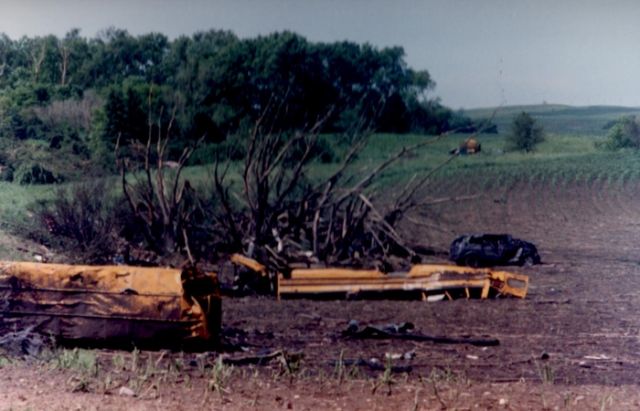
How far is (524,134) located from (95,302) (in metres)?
28.9

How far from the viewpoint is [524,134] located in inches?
1330

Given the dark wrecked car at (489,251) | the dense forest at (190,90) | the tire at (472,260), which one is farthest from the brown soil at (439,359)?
the dense forest at (190,90)

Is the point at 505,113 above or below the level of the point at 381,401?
above

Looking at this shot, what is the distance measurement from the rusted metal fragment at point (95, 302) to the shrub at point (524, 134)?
26687 millimetres

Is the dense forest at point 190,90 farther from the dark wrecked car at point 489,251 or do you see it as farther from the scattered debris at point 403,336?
the scattered debris at point 403,336

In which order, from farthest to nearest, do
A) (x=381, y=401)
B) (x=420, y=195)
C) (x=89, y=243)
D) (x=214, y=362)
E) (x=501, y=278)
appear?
(x=420, y=195)
(x=89, y=243)
(x=501, y=278)
(x=214, y=362)
(x=381, y=401)

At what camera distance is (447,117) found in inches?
Result: 1013

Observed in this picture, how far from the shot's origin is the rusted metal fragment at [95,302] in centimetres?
829

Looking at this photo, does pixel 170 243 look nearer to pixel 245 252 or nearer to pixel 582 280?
pixel 245 252

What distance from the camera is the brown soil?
6145mm

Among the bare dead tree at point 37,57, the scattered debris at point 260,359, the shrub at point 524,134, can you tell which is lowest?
the scattered debris at point 260,359

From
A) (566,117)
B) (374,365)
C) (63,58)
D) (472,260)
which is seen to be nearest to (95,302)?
(374,365)

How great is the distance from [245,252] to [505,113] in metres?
23.3

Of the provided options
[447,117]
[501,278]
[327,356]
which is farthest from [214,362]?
[447,117]
